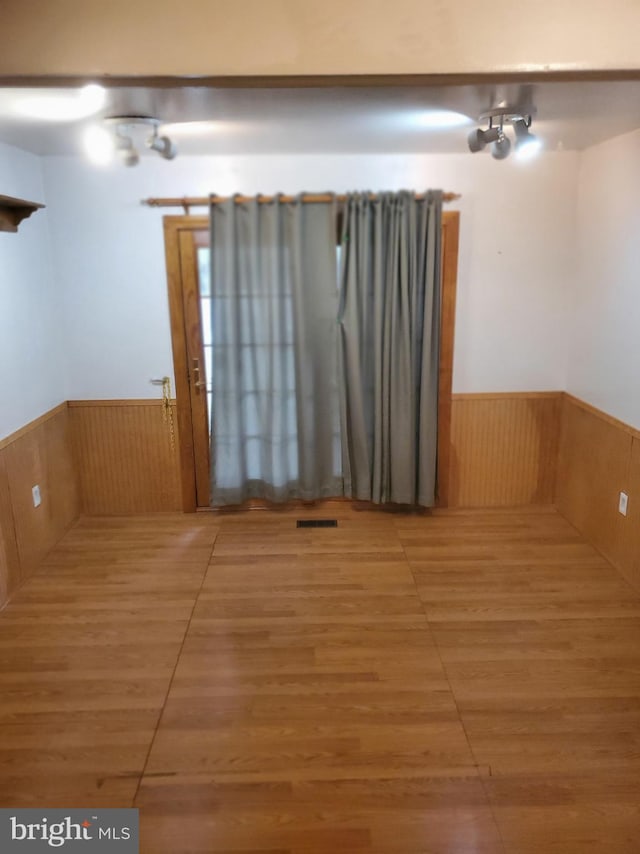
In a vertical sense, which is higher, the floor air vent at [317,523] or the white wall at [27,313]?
the white wall at [27,313]

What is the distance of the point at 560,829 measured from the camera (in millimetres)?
1763

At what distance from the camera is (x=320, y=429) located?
3.76m

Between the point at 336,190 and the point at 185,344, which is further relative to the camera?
the point at 185,344

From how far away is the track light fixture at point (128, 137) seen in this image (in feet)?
8.18

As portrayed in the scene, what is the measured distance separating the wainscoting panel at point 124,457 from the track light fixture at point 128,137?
4.79 feet

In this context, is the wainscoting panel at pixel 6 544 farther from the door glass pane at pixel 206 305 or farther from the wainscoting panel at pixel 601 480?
the wainscoting panel at pixel 601 480

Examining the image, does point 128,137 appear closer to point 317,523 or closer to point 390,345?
point 390,345

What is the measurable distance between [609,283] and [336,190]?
1.59m

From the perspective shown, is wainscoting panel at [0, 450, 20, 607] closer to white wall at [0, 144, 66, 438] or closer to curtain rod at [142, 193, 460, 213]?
white wall at [0, 144, 66, 438]

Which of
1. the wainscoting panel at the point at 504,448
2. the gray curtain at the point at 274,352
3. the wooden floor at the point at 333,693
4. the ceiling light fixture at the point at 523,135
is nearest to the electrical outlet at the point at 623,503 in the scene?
the wooden floor at the point at 333,693

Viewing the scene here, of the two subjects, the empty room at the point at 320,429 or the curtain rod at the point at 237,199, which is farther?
the curtain rod at the point at 237,199

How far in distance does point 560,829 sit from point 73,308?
345 centimetres

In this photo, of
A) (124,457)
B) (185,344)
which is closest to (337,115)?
(185,344)

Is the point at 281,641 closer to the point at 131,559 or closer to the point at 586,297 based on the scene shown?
the point at 131,559
